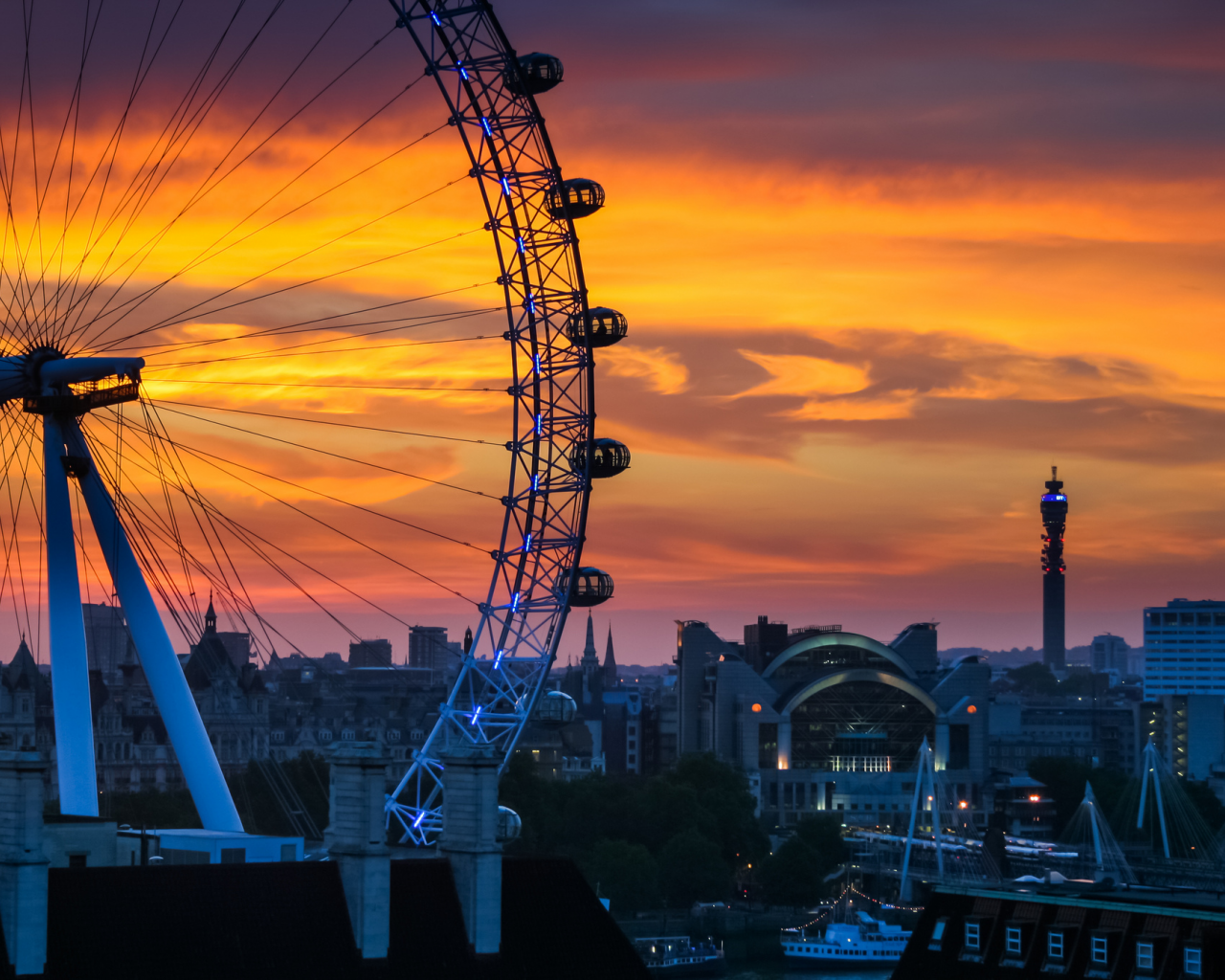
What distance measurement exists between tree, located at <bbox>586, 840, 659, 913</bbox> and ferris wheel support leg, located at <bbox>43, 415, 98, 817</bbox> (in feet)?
308

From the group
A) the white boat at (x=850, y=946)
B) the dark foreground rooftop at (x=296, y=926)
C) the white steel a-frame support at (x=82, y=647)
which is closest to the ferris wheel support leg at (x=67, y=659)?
the white steel a-frame support at (x=82, y=647)

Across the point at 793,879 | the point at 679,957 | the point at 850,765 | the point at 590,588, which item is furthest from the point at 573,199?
the point at 850,765

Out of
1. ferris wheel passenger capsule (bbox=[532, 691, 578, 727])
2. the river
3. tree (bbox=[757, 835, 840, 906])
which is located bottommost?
the river

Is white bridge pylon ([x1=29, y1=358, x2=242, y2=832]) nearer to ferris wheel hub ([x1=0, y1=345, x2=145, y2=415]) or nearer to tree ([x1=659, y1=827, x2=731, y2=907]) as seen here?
ferris wheel hub ([x1=0, y1=345, x2=145, y2=415])

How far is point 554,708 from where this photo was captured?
6856 centimetres

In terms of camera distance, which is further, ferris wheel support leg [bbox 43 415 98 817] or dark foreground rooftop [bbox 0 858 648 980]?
ferris wheel support leg [bbox 43 415 98 817]

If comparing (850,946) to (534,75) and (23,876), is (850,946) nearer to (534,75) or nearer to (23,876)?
(534,75)

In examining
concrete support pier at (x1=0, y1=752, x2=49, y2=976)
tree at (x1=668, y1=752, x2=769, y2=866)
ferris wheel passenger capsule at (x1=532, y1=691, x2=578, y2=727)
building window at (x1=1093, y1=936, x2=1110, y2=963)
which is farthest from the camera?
tree at (x1=668, y1=752, x2=769, y2=866)

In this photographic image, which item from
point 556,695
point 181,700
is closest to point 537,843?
point 556,695

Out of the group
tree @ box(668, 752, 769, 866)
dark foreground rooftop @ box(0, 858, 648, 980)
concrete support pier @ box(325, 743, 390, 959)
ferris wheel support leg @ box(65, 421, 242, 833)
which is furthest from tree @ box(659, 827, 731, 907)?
concrete support pier @ box(325, 743, 390, 959)

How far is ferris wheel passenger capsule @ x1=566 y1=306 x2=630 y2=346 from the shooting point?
63688 mm

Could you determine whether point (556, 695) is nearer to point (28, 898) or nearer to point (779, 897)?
point (28, 898)

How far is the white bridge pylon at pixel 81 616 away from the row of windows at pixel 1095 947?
632 inches

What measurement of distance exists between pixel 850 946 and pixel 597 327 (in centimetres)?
7799
